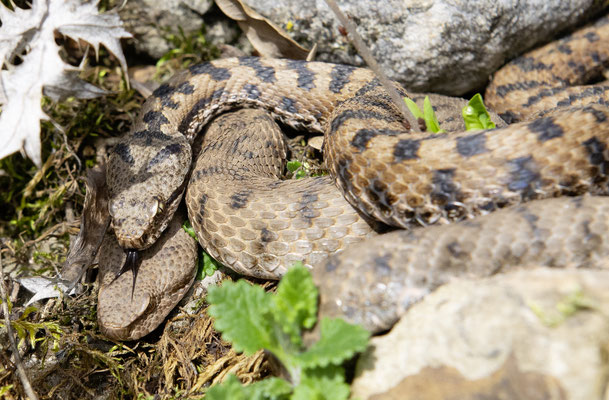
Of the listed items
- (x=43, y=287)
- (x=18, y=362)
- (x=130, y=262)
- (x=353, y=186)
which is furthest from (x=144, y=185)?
(x=353, y=186)

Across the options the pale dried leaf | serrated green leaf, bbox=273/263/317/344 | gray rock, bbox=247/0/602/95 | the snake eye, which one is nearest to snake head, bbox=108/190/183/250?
the snake eye

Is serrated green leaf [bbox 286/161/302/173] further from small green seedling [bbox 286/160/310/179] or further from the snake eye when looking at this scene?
the snake eye

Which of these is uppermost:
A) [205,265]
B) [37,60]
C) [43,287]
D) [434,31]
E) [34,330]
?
[434,31]

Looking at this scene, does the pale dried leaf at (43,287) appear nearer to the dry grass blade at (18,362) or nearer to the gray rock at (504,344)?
the dry grass blade at (18,362)

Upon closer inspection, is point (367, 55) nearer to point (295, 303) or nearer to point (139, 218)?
point (295, 303)

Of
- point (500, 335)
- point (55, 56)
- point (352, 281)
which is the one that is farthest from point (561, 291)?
point (55, 56)

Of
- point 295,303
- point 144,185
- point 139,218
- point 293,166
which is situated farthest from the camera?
point 293,166

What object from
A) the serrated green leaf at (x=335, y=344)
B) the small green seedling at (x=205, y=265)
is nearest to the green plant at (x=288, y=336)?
the serrated green leaf at (x=335, y=344)
